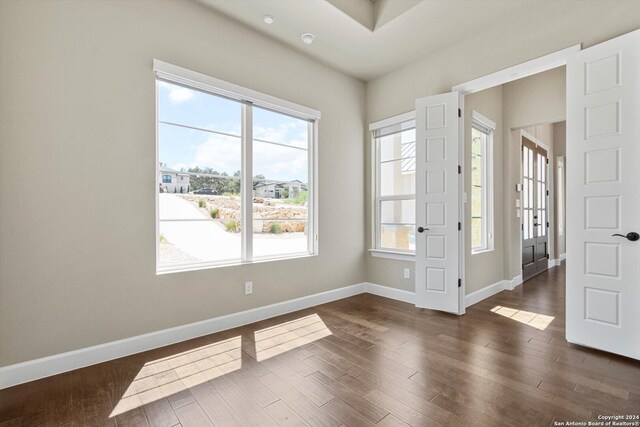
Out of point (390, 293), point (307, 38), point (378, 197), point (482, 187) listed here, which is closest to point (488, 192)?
point (482, 187)

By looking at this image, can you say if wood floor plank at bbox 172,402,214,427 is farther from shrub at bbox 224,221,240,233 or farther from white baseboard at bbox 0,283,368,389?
shrub at bbox 224,221,240,233

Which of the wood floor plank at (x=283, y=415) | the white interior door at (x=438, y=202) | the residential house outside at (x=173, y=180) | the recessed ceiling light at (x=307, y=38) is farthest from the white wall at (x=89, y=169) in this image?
the white interior door at (x=438, y=202)

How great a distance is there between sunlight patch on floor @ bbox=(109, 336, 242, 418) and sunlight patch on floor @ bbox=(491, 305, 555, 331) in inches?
115

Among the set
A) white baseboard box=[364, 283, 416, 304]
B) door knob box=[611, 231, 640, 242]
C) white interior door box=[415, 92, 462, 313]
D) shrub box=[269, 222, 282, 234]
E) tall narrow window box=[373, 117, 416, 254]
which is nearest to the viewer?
door knob box=[611, 231, 640, 242]

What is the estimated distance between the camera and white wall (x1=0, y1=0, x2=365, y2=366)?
2068mm

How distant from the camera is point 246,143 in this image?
3.27 m

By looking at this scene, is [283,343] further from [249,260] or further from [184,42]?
[184,42]

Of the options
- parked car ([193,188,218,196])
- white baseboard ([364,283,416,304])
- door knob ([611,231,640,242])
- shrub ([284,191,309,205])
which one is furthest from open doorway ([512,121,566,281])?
parked car ([193,188,218,196])

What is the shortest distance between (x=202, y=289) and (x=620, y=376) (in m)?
3.34

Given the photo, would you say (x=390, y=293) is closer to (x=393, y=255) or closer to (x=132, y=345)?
(x=393, y=255)

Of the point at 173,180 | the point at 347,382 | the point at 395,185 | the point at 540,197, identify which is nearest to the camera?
the point at 347,382

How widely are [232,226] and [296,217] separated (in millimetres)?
867

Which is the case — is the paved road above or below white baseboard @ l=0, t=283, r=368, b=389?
above

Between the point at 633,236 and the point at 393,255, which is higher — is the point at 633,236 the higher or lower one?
the higher one
